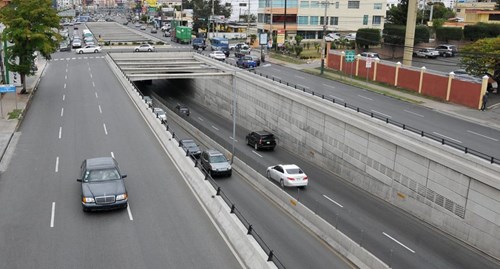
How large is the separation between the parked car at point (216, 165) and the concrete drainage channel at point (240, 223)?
1.80 m

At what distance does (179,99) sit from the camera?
241 ft

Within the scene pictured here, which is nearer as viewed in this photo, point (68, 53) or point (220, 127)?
point (220, 127)

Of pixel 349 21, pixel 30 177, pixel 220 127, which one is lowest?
pixel 220 127

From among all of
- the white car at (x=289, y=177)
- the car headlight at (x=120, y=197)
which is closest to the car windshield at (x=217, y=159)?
the white car at (x=289, y=177)

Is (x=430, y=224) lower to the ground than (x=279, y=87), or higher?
lower

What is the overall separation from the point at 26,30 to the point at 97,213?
111ft

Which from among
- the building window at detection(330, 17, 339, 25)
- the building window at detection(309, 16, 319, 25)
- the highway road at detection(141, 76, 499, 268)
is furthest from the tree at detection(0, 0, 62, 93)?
the building window at detection(330, 17, 339, 25)

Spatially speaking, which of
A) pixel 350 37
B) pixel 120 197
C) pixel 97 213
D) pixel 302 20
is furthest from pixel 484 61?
pixel 302 20

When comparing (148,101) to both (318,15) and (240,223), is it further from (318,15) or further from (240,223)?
(318,15)

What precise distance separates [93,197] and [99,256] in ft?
11.6

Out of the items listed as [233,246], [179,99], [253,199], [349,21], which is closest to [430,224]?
[253,199]

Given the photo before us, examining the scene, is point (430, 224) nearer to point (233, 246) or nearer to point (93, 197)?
point (233, 246)

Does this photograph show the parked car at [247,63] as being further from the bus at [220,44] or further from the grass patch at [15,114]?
the grass patch at [15,114]

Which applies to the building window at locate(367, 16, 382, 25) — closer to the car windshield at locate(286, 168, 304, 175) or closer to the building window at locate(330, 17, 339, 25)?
the building window at locate(330, 17, 339, 25)
